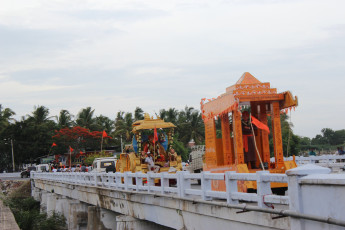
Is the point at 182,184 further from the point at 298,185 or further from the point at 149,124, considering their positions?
the point at 149,124

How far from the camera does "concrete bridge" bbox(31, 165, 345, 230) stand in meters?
6.31

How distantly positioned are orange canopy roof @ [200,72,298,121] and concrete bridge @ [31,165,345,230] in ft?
6.98

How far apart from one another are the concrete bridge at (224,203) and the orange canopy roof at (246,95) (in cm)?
213

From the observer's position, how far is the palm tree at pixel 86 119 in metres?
69.8

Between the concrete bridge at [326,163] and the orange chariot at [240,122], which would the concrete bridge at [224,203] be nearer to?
the orange chariot at [240,122]

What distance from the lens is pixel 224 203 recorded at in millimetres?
9219

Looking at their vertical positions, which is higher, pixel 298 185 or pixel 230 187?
pixel 298 185

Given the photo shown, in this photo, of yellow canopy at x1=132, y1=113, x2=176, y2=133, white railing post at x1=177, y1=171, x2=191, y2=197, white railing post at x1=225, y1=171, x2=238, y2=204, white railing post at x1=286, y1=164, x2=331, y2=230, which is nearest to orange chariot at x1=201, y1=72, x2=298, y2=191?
white railing post at x1=177, y1=171, x2=191, y2=197

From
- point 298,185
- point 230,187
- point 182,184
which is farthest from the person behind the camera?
point 182,184

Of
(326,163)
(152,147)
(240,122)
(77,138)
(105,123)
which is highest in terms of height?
(105,123)

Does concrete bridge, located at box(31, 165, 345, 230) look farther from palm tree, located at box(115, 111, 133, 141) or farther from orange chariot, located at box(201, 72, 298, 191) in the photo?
palm tree, located at box(115, 111, 133, 141)

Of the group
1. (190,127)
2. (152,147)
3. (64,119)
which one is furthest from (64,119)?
(152,147)

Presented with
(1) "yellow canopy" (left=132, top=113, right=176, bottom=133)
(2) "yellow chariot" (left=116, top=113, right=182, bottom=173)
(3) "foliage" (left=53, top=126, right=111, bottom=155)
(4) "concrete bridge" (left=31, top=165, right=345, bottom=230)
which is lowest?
(4) "concrete bridge" (left=31, top=165, right=345, bottom=230)

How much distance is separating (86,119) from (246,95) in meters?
59.3
